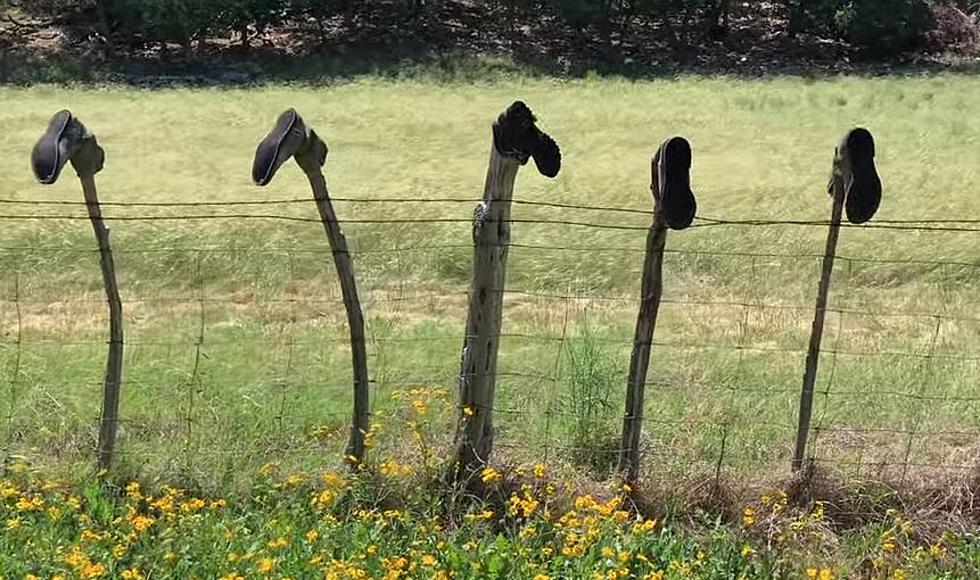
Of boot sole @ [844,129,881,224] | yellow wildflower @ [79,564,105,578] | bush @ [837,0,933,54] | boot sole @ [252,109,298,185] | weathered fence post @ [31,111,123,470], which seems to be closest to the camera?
yellow wildflower @ [79,564,105,578]

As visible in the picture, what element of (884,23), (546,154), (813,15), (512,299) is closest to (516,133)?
(546,154)

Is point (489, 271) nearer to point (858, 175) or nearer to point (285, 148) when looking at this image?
point (285, 148)

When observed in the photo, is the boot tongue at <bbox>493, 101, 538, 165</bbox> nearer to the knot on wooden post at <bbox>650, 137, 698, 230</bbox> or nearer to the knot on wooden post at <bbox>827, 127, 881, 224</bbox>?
the knot on wooden post at <bbox>650, 137, 698, 230</bbox>

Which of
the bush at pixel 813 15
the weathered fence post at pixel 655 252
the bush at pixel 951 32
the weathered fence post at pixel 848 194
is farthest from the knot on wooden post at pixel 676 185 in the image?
the bush at pixel 951 32

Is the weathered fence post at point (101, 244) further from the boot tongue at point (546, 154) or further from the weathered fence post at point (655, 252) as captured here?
the weathered fence post at point (655, 252)

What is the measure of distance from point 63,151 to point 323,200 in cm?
113

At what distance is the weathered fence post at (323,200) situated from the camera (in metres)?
5.08

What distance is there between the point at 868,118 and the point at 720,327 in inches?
393

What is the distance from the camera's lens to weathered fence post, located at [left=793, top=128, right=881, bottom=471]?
204 inches

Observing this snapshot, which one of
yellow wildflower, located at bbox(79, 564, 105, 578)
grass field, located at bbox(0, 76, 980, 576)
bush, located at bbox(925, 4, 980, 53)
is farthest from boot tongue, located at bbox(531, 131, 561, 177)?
bush, located at bbox(925, 4, 980, 53)

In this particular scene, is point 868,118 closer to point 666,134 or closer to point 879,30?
point 666,134

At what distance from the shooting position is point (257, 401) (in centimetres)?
648

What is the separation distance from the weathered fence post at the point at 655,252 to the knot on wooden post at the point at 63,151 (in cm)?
252

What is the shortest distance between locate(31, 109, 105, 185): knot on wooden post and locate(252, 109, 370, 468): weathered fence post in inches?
31.0
